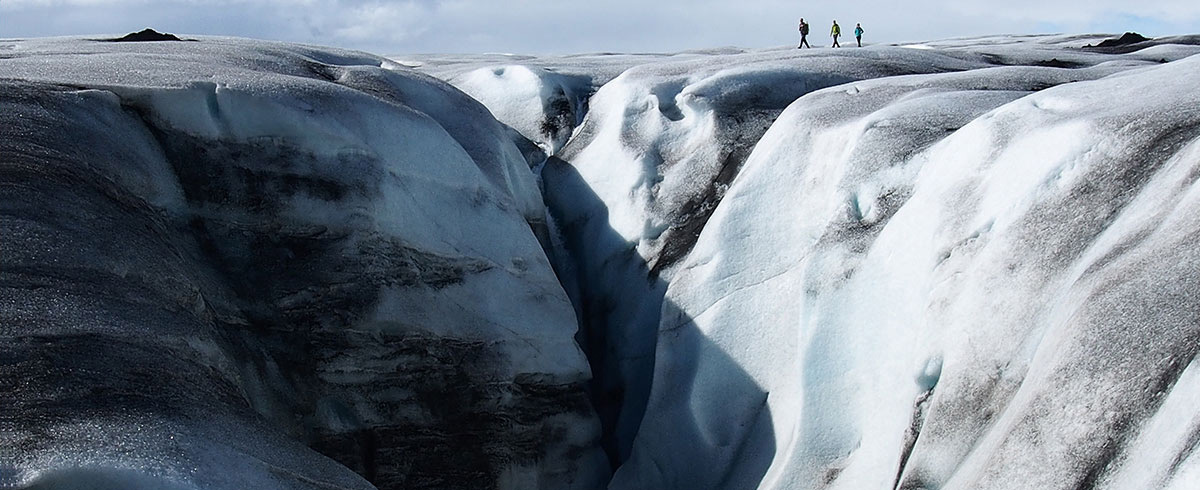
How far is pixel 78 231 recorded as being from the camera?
5.08 meters

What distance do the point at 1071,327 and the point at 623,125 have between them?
4.29 metres

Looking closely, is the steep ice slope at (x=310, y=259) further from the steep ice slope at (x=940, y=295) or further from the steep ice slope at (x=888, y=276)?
the steep ice slope at (x=940, y=295)

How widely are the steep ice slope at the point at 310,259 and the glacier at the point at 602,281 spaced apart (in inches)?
0.7

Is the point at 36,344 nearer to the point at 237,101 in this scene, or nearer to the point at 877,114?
the point at 237,101

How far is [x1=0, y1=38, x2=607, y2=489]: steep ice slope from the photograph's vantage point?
5152 mm

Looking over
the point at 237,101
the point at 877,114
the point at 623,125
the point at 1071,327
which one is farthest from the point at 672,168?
the point at 1071,327

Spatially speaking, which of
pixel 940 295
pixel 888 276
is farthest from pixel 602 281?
pixel 940 295

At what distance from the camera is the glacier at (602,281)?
4422 millimetres

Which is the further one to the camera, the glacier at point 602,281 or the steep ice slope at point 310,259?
the steep ice slope at point 310,259

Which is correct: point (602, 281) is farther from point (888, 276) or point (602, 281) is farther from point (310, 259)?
point (888, 276)

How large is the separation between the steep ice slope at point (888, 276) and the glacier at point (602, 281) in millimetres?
18

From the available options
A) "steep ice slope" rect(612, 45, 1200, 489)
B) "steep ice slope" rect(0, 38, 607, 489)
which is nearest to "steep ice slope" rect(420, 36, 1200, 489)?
"steep ice slope" rect(612, 45, 1200, 489)

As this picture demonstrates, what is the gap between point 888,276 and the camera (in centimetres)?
601

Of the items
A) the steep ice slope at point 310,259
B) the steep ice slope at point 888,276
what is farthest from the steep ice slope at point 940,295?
the steep ice slope at point 310,259
